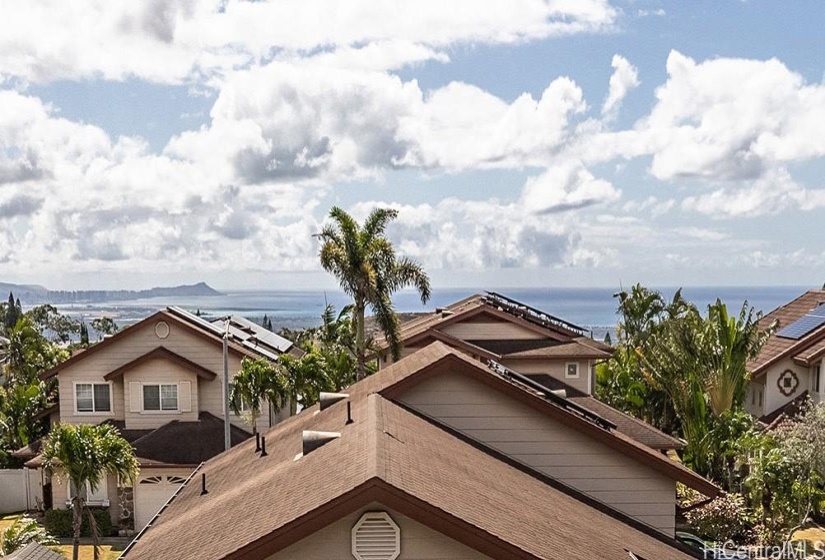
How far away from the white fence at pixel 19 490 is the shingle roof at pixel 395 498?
19560 millimetres

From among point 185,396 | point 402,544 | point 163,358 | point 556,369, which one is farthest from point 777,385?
point 402,544

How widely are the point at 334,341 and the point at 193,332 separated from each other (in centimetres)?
2033

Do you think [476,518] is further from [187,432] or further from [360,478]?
[187,432]

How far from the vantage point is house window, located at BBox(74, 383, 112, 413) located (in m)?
32.5

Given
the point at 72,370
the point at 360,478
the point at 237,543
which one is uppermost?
the point at 360,478

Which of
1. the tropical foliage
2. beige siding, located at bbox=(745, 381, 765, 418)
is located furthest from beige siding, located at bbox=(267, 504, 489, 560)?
beige siding, located at bbox=(745, 381, 765, 418)

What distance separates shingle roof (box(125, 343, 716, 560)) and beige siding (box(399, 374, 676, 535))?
372 millimetres

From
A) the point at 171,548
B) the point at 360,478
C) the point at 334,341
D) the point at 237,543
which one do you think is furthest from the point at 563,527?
the point at 334,341

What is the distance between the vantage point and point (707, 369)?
31312mm

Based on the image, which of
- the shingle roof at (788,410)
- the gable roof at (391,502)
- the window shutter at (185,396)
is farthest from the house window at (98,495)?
the shingle roof at (788,410)

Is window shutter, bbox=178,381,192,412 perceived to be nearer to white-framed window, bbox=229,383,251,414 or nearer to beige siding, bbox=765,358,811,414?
white-framed window, bbox=229,383,251,414

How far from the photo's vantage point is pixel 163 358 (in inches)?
1238

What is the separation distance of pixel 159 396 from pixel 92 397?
3267 mm

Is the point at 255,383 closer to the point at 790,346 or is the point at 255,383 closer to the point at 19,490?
the point at 19,490
